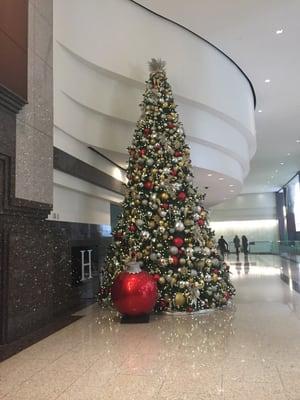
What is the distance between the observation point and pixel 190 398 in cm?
284

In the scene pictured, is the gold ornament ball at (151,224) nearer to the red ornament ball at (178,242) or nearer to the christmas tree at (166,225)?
the christmas tree at (166,225)

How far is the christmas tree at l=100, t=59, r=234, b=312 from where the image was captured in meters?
5.93

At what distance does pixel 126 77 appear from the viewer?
7.39 metres

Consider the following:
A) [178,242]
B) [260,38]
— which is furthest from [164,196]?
[260,38]

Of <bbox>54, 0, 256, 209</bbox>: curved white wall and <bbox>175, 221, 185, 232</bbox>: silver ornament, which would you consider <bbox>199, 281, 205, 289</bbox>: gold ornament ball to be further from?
<bbox>54, 0, 256, 209</bbox>: curved white wall

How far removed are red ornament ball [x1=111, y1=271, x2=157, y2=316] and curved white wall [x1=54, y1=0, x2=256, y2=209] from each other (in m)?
2.54

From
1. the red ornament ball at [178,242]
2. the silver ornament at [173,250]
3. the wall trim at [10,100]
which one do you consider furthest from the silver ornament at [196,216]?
the wall trim at [10,100]

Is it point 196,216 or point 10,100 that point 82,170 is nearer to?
point 196,216

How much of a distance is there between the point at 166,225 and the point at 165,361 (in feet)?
8.71

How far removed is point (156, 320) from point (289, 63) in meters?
7.60

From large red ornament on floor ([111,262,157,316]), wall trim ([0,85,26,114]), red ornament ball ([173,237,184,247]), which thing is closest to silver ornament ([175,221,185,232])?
red ornament ball ([173,237,184,247])

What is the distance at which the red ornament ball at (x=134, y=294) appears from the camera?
17.3 feet

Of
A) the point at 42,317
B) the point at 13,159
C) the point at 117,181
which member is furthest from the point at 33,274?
the point at 117,181

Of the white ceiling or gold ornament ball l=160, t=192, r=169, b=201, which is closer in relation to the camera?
gold ornament ball l=160, t=192, r=169, b=201
